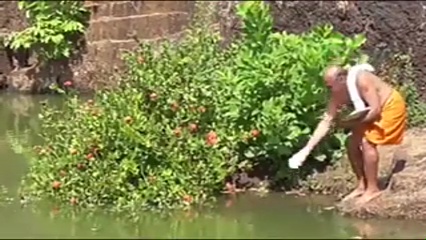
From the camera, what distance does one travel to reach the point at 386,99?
6523 mm

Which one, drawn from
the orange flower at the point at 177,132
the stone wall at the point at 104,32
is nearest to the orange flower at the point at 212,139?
the orange flower at the point at 177,132

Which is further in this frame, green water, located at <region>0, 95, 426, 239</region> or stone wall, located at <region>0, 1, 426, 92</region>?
stone wall, located at <region>0, 1, 426, 92</region>

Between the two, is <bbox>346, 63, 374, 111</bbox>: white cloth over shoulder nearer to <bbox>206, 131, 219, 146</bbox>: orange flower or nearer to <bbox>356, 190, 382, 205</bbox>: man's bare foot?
<bbox>356, 190, 382, 205</bbox>: man's bare foot

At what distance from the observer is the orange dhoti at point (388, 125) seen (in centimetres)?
651

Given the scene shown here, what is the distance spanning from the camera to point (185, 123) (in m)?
6.97

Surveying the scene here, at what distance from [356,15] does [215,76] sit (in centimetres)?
225

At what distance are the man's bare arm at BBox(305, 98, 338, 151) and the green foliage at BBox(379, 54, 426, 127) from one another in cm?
147

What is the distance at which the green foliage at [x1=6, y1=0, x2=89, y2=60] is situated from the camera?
41.1ft

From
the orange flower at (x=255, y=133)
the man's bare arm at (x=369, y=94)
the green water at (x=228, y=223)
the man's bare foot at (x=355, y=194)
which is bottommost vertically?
the green water at (x=228, y=223)

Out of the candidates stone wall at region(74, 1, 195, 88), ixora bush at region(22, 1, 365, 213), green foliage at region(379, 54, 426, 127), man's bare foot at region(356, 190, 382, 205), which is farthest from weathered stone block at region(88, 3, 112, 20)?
man's bare foot at region(356, 190, 382, 205)

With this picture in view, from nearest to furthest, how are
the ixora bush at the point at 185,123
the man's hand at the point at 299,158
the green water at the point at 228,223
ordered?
1. the green water at the point at 228,223
2. the ixora bush at the point at 185,123
3. the man's hand at the point at 299,158

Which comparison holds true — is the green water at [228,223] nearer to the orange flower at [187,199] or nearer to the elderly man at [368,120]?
the orange flower at [187,199]

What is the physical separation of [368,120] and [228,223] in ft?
3.78

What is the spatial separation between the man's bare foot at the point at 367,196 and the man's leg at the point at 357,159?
84mm
